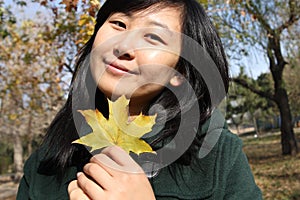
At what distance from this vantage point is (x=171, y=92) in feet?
3.88

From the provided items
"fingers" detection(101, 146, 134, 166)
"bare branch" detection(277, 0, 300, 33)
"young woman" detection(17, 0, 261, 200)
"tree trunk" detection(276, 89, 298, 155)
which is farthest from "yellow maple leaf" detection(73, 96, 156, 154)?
"tree trunk" detection(276, 89, 298, 155)

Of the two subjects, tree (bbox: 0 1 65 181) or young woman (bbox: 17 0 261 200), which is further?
tree (bbox: 0 1 65 181)

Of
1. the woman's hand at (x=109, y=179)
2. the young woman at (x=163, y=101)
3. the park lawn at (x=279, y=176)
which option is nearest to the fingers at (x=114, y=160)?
the woman's hand at (x=109, y=179)

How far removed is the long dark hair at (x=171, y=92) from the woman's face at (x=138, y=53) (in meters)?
0.04

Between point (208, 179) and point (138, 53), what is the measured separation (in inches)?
16.4

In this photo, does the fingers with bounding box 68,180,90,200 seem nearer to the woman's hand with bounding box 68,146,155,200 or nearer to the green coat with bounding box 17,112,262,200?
the woman's hand with bounding box 68,146,155,200

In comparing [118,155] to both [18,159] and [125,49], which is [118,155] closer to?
[125,49]

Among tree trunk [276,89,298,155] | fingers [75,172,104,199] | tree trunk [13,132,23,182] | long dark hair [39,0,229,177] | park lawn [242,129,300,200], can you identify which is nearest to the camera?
fingers [75,172,104,199]

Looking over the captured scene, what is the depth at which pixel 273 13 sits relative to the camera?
945 cm

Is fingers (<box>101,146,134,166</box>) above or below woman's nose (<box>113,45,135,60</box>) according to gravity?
below

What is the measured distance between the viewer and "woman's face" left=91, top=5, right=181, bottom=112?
1.01 metres

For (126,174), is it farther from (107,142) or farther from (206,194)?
(206,194)

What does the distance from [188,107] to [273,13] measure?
9.05m

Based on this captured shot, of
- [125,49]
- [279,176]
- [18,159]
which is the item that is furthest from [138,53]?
[18,159]
